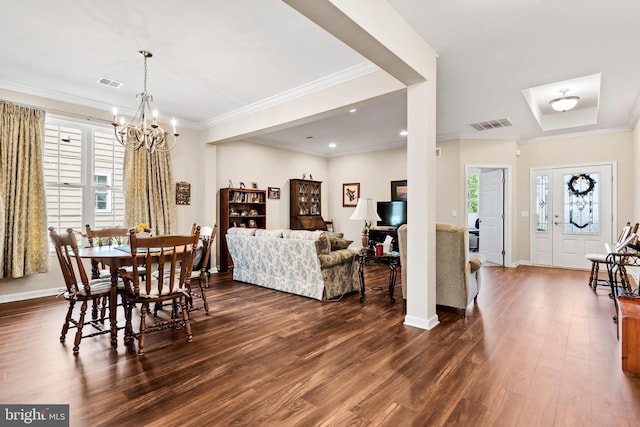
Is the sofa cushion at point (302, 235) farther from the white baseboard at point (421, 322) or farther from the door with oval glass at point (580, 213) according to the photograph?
the door with oval glass at point (580, 213)

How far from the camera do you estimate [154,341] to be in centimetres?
296

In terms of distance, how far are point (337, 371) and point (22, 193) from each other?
4.69 metres

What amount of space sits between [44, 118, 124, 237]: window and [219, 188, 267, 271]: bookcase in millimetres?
1802

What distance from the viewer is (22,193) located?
4.28 meters

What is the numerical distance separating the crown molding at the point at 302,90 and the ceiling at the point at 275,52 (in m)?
0.03

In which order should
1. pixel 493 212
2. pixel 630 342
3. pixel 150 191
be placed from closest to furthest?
pixel 630 342 < pixel 150 191 < pixel 493 212

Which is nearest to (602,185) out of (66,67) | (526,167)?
(526,167)

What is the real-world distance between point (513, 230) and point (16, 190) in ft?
27.9

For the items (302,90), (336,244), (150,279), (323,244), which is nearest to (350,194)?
(336,244)

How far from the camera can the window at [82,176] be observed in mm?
4662

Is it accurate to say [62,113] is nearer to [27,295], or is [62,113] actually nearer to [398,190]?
[27,295]

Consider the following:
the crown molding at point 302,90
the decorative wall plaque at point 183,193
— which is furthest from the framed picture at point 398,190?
the decorative wall plaque at point 183,193

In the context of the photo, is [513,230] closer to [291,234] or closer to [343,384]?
[291,234]

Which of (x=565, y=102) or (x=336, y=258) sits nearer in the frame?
(x=336, y=258)
